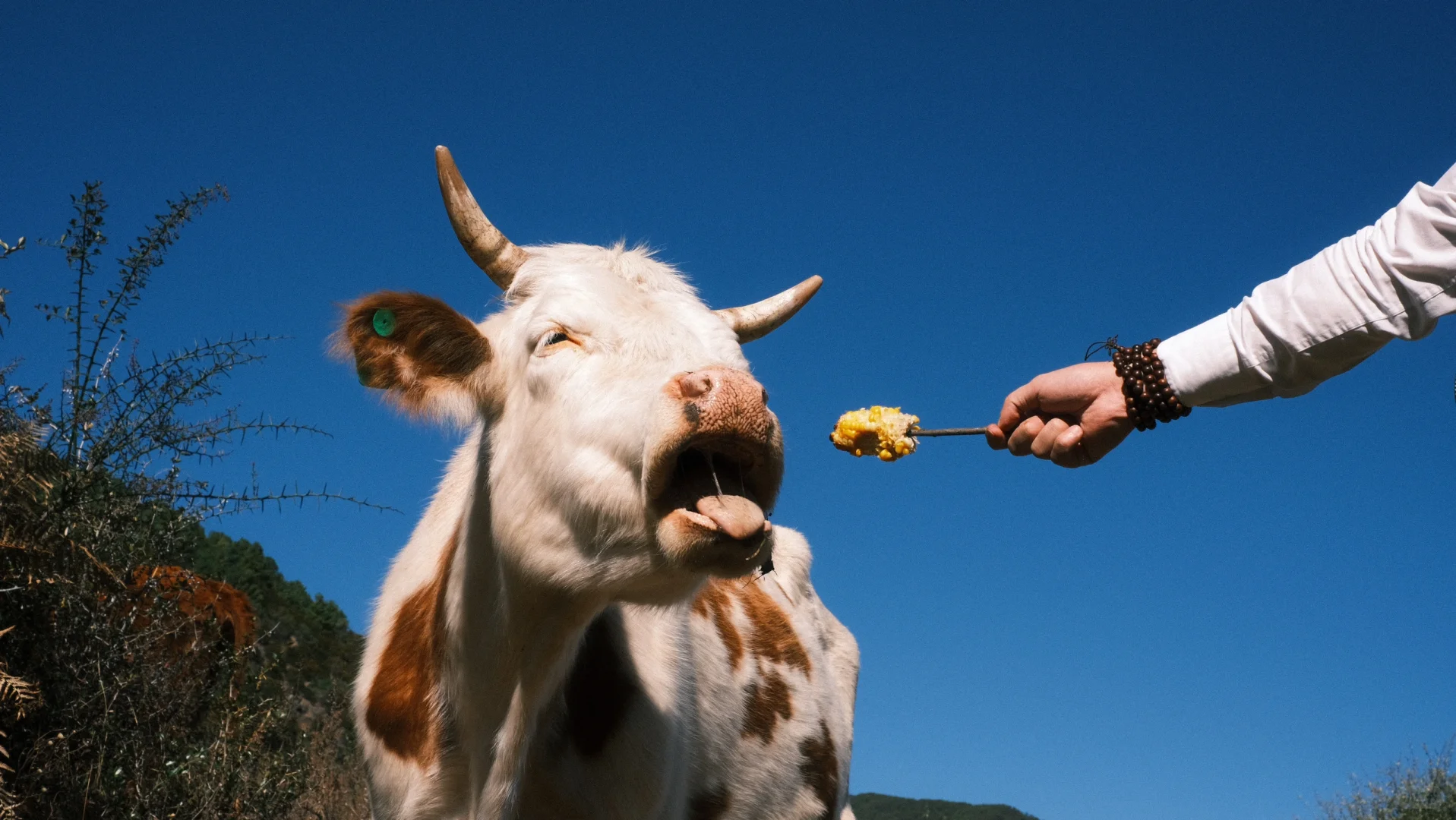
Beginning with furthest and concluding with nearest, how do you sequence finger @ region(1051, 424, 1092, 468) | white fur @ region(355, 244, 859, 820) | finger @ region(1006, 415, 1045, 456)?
finger @ region(1006, 415, 1045, 456)
finger @ region(1051, 424, 1092, 468)
white fur @ region(355, 244, 859, 820)

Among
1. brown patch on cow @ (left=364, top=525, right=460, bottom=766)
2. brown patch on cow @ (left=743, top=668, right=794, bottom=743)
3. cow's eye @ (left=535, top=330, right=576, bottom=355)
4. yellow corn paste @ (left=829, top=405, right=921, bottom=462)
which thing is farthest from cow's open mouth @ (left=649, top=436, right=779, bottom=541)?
brown patch on cow @ (left=743, top=668, right=794, bottom=743)

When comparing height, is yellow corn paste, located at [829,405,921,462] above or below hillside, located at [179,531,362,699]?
below

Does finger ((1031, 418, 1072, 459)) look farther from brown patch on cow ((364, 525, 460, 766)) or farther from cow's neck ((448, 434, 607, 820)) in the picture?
brown patch on cow ((364, 525, 460, 766))

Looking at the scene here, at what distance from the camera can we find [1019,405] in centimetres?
388

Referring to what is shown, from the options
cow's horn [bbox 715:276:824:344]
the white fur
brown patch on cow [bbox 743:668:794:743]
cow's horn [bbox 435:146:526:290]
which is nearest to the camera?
the white fur

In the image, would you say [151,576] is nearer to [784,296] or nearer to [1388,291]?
[784,296]

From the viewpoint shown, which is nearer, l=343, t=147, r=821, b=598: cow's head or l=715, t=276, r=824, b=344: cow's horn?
l=343, t=147, r=821, b=598: cow's head

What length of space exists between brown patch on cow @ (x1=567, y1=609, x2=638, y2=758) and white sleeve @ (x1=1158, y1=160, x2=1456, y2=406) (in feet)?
7.10

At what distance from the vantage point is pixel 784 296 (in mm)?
4941

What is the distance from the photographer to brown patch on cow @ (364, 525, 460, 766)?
161 inches

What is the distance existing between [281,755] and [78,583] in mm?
1947

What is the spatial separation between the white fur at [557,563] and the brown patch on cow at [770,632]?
1.35 meters

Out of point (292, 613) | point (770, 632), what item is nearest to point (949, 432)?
point (770, 632)

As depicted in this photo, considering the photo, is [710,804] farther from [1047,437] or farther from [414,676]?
[1047,437]
